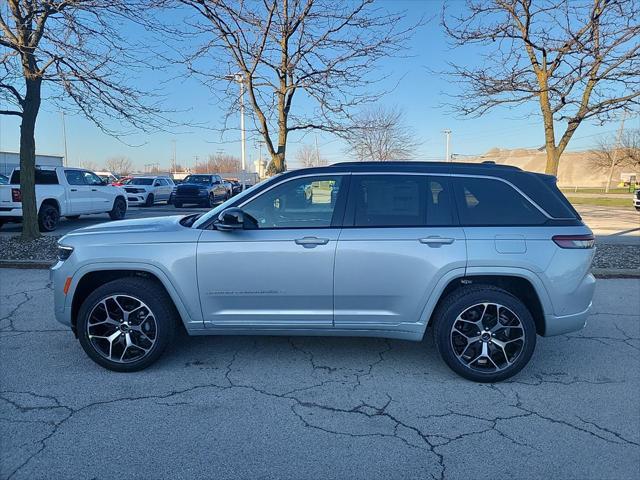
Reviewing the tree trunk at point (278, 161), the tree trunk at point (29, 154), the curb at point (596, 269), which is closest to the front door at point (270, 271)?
the curb at point (596, 269)

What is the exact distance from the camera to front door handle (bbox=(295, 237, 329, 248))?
3.47 m

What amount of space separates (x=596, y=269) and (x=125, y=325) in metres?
7.34

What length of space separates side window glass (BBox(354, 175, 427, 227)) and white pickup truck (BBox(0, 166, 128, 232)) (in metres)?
11.0

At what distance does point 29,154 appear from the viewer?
9.02 meters

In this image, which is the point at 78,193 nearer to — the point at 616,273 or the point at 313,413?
the point at 313,413

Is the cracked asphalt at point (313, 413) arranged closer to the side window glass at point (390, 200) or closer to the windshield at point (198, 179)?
the side window glass at point (390, 200)

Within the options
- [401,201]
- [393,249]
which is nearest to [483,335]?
[393,249]

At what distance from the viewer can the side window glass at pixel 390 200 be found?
11.7ft

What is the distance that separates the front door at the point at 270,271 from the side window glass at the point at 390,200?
21cm

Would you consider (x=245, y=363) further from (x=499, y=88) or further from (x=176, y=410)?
(x=499, y=88)

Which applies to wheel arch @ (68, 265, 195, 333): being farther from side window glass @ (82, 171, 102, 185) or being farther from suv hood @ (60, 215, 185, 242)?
side window glass @ (82, 171, 102, 185)

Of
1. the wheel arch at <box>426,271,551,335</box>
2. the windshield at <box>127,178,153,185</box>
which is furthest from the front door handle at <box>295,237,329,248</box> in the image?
the windshield at <box>127,178,153,185</box>

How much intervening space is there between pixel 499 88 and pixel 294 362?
7.18 m

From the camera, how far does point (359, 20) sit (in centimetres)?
874
